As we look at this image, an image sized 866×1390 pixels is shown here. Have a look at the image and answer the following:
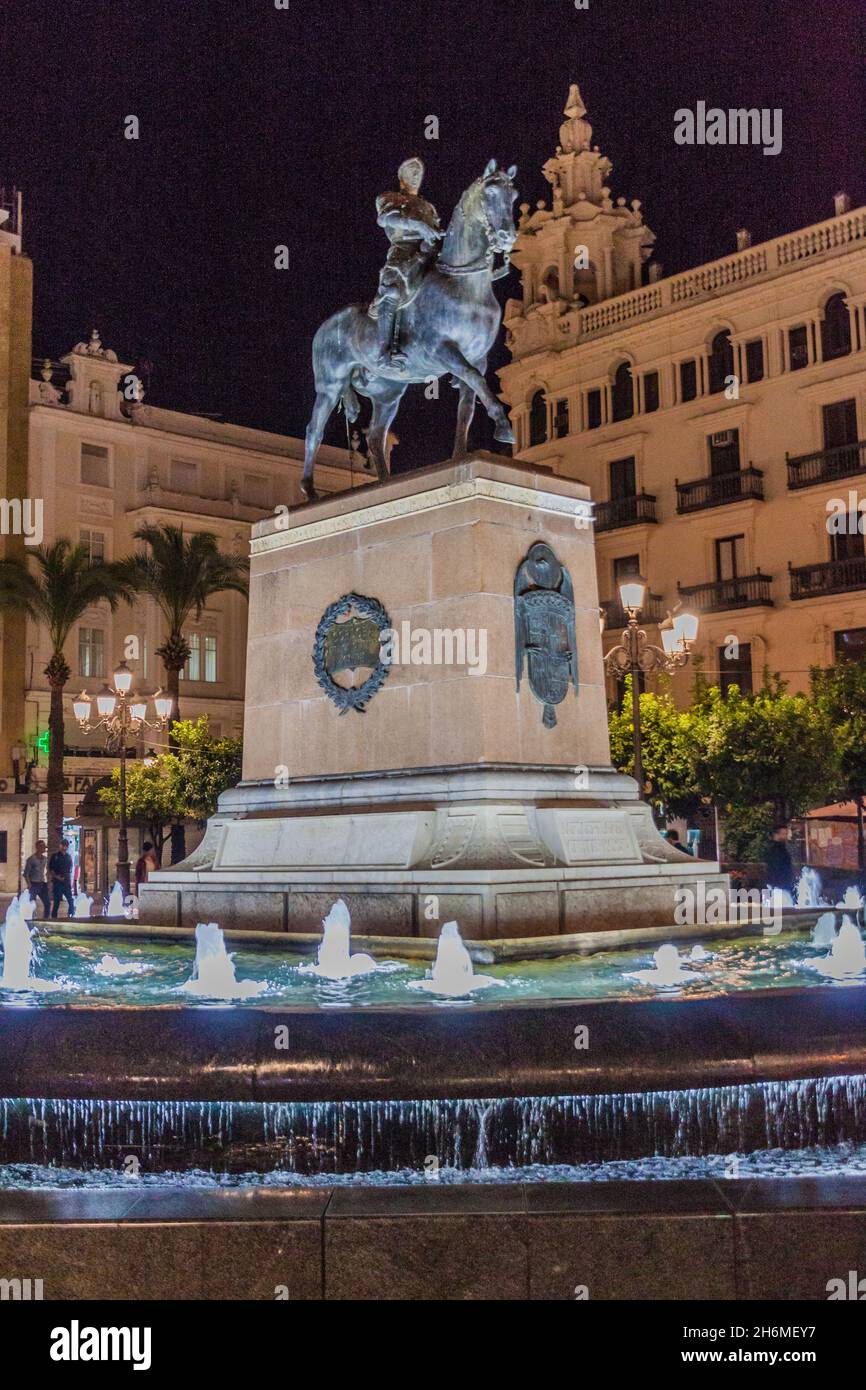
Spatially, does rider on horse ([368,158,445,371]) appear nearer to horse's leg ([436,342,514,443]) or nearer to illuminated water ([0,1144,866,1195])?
horse's leg ([436,342,514,443])

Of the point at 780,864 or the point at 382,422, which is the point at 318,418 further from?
the point at 780,864

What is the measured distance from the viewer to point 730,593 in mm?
40219

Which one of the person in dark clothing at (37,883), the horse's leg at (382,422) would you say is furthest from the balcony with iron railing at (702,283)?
the horse's leg at (382,422)

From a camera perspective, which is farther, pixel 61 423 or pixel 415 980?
pixel 61 423

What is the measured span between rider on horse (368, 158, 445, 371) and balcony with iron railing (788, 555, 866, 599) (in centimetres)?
2740

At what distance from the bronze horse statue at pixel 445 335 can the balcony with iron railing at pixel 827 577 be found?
86.3 ft

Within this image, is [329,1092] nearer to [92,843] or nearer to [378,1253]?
[378,1253]

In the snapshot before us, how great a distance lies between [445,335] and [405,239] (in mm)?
912

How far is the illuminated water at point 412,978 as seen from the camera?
7.68m

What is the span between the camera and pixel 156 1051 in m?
6.08

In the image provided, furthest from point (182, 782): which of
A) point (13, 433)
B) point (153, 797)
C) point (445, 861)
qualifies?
point (445, 861)

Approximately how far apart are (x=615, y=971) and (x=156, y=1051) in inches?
137

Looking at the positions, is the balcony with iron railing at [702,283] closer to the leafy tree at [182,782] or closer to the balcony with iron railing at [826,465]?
the balcony with iron railing at [826,465]
